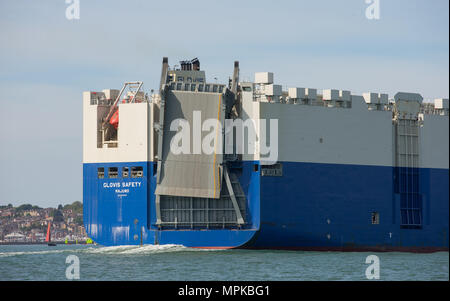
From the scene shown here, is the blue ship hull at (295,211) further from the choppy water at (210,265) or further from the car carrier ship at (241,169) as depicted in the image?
the choppy water at (210,265)

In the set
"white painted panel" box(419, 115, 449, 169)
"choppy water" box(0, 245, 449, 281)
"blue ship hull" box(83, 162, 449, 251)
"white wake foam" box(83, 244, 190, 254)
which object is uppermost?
"white painted panel" box(419, 115, 449, 169)

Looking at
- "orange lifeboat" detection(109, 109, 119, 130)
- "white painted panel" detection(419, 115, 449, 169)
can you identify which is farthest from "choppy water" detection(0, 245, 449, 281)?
"white painted panel" detection(419, 115, 449, 169)

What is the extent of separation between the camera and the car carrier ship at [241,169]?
4975cm

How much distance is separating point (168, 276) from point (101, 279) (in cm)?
260

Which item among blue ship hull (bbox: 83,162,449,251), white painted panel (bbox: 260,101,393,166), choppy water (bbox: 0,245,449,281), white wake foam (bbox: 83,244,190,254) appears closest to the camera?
choppy water (bbox: 0,245,449,281)

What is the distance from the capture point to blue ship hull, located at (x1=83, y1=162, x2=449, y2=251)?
50469 mm

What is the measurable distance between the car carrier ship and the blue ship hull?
0.18ft

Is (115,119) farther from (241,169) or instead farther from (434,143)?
(434,143)

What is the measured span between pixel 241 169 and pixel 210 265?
29.3 ft

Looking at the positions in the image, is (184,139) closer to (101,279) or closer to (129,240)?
(129,240)

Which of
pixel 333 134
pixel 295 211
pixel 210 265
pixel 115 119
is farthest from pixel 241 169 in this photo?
pixel 210 265

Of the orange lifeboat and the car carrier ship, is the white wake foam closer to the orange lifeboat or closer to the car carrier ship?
the car carrier ship

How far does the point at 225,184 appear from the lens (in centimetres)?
5056

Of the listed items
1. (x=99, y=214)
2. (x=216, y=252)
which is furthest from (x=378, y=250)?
(x=99, y=214)
